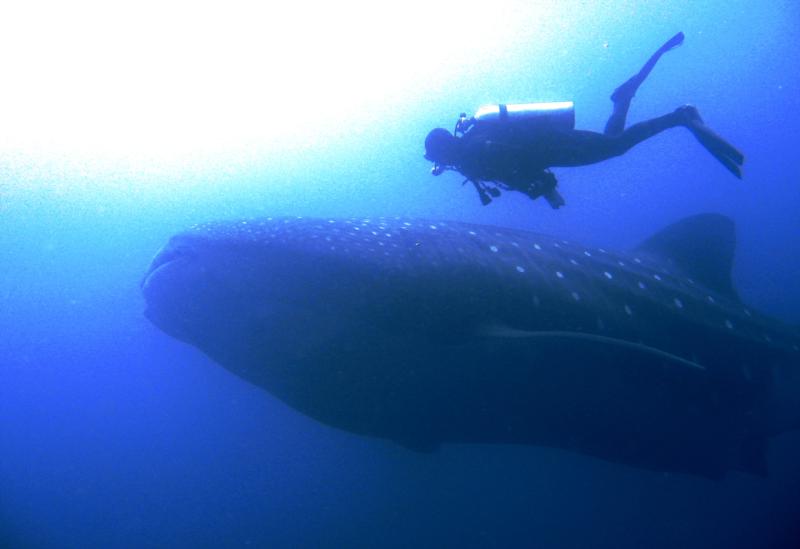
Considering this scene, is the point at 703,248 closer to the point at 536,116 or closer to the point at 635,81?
the point at 635,81

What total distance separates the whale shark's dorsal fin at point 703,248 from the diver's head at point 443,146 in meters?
3.69

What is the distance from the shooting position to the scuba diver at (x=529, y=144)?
6121 millimetres

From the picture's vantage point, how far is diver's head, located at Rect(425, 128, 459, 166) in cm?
629

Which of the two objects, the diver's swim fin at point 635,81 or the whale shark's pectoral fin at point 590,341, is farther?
the diver's swim fin at point 635,81

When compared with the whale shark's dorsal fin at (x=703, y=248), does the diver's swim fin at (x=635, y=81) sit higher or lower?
higher

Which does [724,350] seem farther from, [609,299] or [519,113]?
[519,113]

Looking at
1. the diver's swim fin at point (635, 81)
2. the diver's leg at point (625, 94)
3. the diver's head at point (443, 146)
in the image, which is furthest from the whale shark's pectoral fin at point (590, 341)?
the diver's swim fin at point (635, 81)

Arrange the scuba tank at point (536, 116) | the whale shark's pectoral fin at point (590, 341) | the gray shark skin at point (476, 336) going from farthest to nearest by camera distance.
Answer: the scuba tank at point (536, 116)
the gray shark skin at point (476, 336)
the whale shark's pectoral fin at point (590, 341)

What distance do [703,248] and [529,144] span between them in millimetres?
3561

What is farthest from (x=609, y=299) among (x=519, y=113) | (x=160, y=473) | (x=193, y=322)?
(x=160, y=473)

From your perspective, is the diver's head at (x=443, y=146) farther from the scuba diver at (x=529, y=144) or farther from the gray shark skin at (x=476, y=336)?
the gray shark skin at (x=476, y=336)

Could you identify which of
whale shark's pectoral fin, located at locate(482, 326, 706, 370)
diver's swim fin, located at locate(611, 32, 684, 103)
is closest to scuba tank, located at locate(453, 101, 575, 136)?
diver's swim fin, located at locate(611, 32, 684, 103)

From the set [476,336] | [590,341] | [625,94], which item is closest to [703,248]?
[625,94]

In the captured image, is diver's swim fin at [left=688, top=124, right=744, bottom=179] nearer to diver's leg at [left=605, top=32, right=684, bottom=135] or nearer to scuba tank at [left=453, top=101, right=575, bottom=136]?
diver's leg at [left=605, top=32, right=684, bottom=135]
